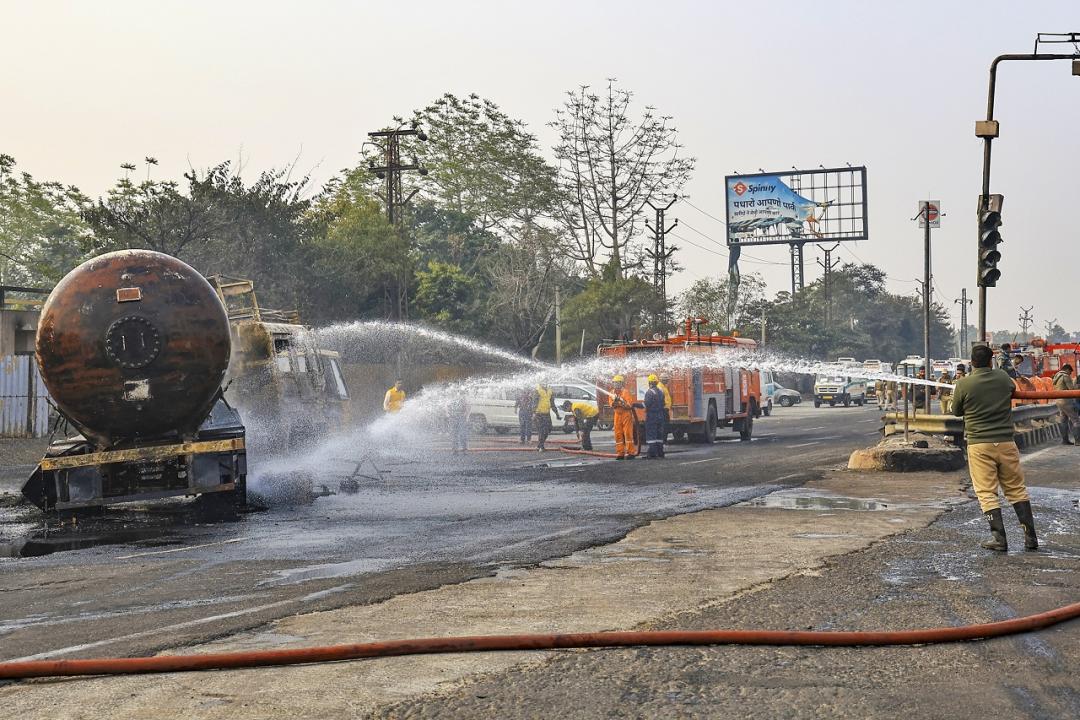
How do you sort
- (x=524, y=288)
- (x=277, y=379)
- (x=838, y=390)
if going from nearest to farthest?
(x=277, y=379) → (x=524, y=288) → (x=838, y=390)

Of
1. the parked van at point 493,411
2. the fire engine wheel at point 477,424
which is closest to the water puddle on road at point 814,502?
the parked van at point 493,411

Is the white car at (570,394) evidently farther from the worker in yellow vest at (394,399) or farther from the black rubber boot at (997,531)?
the black rubber boot at (997,531)

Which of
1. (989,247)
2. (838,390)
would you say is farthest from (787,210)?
(989,247)

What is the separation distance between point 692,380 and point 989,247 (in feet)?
32.5

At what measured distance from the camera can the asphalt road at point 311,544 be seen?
7484mm

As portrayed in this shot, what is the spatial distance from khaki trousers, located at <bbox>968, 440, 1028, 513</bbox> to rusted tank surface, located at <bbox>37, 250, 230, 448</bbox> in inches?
310

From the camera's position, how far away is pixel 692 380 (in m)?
28.9

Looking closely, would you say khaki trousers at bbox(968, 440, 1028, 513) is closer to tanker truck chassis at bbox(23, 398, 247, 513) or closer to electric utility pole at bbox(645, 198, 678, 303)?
tanker truck chassis at bbox(23, 398, 247, 513)

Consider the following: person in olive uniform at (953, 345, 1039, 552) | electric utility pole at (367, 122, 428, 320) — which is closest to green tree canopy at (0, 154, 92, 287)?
electric utility pole at (367, 122, 428, 320)

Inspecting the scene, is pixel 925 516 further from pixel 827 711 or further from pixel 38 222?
pixel 38 222

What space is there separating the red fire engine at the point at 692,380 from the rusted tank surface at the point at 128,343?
16302mm

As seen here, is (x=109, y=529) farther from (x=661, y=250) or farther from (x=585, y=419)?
(x=661, y=250)

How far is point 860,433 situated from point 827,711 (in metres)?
28.6

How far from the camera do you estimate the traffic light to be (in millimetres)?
20016
